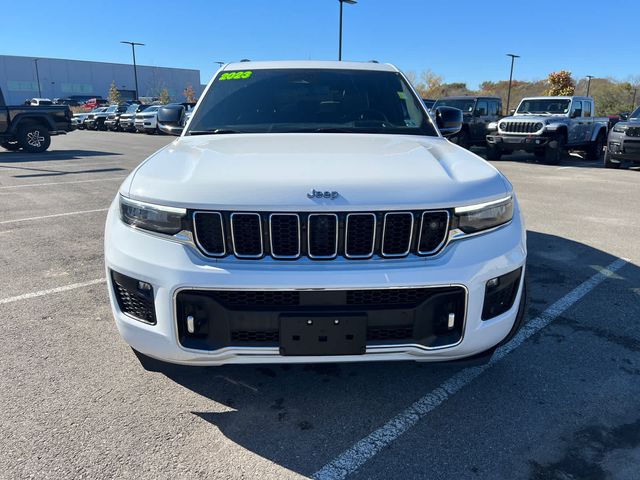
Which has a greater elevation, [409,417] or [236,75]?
[236,75]

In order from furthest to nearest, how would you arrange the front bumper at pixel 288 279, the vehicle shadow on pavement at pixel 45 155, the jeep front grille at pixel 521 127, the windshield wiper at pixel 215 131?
the vehicle shadow on pavement at pixel 45 155 < the jeep front grille at pixel 521 127 < the windshield wiper at pixel 215 131 < the front bumper at pixel 288 279

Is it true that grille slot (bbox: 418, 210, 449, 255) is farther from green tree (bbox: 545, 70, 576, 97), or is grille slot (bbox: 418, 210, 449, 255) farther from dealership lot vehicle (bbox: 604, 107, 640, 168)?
green tree (bbox: 545, 70, 576, 97)

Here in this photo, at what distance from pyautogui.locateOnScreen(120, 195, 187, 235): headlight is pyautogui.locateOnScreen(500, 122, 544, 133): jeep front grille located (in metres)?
14.3

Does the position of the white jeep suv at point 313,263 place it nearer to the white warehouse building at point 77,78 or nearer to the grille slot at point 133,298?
the grille slot at point 133,298

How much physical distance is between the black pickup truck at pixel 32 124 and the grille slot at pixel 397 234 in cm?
1640

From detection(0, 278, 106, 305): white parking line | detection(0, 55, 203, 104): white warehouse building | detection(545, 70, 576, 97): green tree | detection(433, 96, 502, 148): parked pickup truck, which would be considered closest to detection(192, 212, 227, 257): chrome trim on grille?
detection(0, 278, 106, 305): white parking line

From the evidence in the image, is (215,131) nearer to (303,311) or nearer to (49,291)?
(303,311)

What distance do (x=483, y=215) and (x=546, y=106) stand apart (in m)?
14.9

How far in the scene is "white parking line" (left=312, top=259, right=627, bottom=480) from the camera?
2135 millimetres

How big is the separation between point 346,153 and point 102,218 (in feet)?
16.9

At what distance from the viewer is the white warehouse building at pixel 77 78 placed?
8144cm

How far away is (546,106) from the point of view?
15.2 metres

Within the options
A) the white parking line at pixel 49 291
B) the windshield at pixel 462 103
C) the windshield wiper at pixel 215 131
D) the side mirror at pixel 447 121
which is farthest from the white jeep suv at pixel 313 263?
the windshield at pixel 462 103

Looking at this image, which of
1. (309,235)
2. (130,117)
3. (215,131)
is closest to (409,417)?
(309,235)
